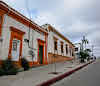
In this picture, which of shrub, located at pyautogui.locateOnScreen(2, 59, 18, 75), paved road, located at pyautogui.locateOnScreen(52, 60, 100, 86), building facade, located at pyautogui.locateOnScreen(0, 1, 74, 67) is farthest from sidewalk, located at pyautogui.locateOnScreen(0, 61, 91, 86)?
building facade, located at pyautogui.locateOnScreen(0, 1, 74, 67)

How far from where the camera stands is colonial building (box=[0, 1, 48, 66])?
7.87 m

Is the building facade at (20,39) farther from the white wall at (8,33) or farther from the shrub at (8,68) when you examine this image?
the shrub at (8,68)

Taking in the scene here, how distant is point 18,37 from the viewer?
925 cm

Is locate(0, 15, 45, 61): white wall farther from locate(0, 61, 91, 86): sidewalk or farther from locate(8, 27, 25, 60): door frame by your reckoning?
locate(0, 61, 91, 86): sidewalk

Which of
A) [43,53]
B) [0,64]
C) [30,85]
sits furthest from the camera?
[43,53]

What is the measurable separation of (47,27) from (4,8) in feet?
23.6

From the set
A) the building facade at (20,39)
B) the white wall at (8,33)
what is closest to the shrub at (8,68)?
the building facade at (20,39)

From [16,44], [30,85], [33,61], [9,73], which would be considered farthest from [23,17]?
[30,85]

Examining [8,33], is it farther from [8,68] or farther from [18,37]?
[8,68]

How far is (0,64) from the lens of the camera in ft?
23.4

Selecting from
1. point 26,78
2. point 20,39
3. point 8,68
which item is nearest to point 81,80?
point 26,78

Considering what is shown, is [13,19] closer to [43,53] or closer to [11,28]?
[11,28]

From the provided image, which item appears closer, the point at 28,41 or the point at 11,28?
the point at 11,28

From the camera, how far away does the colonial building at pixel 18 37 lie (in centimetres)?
787
